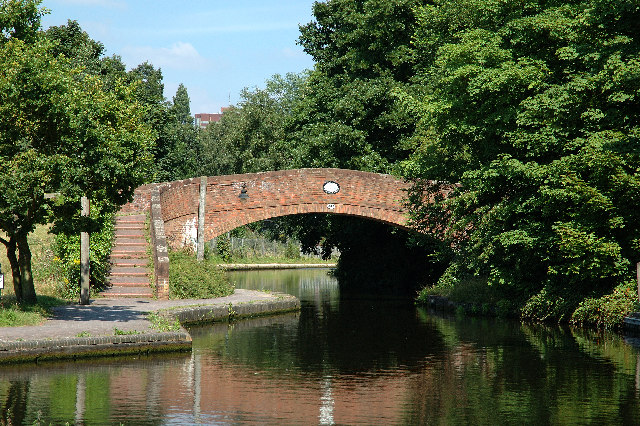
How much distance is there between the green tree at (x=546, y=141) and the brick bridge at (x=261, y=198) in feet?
12.6

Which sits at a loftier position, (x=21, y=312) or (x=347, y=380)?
(x=21, y=312)

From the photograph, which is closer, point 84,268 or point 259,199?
point 84,268

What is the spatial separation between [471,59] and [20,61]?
11842 mm

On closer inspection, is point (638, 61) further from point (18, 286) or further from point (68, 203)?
point (18, 286)

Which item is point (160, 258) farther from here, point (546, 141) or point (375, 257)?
point (375, 257)

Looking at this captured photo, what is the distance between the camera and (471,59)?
75.2 feet

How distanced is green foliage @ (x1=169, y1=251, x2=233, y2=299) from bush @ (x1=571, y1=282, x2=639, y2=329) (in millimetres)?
9060

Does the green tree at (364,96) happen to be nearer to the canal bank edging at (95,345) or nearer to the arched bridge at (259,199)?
the arched bridge at (259,199)

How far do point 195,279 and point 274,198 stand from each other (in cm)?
593

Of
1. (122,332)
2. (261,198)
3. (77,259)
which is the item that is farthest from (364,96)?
(122,332)

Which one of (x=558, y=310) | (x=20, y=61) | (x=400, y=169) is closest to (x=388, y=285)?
(x=400, y=169)

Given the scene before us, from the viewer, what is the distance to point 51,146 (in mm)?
16484

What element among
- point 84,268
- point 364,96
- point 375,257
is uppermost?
point 364,96

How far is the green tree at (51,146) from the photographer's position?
15422 mm
